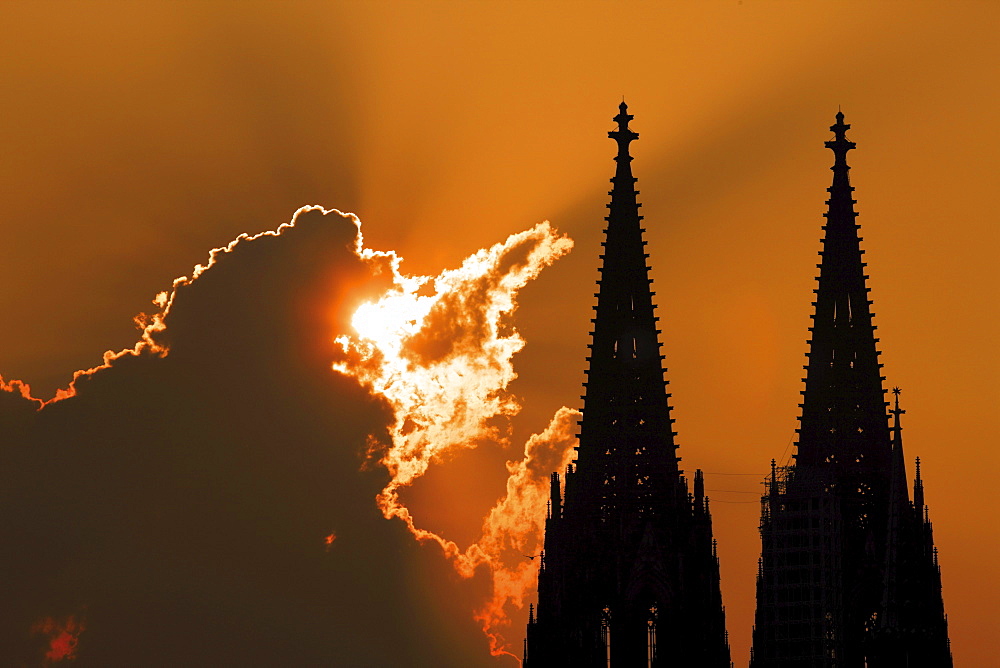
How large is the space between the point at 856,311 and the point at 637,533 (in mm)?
12172

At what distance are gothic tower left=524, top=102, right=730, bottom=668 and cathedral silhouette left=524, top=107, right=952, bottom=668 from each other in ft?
0.18

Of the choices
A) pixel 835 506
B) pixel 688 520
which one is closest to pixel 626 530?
pixel 688 520

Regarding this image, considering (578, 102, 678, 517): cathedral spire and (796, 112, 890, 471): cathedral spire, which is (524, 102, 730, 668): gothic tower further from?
(796, 112, 890, 471): cathedral spire

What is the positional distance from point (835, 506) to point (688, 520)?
5748 millimetres

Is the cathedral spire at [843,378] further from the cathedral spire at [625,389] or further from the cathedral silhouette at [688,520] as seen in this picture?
the cathedral spire at [625,389]

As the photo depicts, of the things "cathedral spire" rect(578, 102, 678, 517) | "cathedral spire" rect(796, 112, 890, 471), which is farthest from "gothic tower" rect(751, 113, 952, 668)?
Result: "cathedral spire" rect(578, 102, 678, 517)

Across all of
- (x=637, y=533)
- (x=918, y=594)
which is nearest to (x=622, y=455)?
(x=637, y=533)

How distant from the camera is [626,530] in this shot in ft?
494

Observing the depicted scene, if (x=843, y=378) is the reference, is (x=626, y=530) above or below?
below

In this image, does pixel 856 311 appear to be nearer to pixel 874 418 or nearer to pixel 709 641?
pixel 874 418

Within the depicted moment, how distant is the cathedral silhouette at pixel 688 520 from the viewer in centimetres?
14988

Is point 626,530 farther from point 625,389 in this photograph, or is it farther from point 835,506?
point 835,506

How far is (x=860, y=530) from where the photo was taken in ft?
496

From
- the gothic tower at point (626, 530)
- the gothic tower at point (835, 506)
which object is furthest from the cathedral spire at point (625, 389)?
the gothic tower at point (835, 506)
